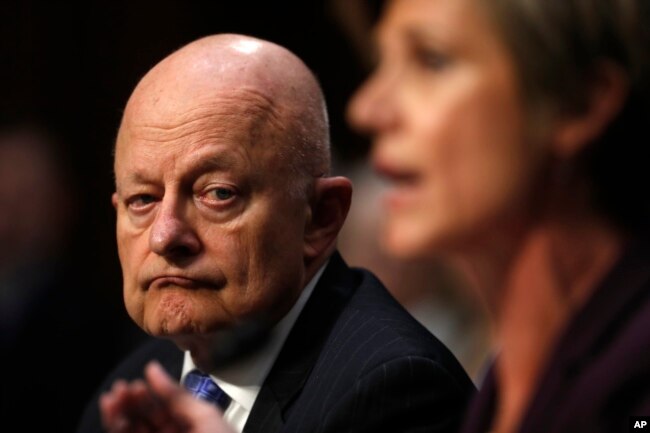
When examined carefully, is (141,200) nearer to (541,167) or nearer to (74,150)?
(541,167)

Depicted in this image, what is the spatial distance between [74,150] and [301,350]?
3279 millimetres

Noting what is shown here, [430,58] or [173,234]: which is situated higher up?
[430,58]

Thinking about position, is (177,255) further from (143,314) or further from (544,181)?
(544,181)

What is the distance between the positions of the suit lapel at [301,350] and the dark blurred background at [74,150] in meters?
1.87

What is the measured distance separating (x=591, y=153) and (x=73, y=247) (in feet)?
13.6

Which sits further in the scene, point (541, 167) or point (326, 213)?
point (326, 213)

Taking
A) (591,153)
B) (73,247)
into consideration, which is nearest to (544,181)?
(591,153)

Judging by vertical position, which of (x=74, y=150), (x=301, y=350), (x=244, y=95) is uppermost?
(x=244, y=95)

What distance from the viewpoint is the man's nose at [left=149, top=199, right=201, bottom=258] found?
6.97ft

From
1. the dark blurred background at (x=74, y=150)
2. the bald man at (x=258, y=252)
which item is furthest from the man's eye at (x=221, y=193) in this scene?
the dark blurred background at (x=74, y=150)

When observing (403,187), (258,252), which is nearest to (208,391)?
(258,252)

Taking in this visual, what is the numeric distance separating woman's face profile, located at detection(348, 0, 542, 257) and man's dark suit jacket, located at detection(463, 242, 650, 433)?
0.49 feet

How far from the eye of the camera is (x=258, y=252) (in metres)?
2.19

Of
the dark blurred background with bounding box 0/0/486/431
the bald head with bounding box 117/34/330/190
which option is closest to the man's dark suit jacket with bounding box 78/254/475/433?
the bald head with bounding box 117/34/330/190
